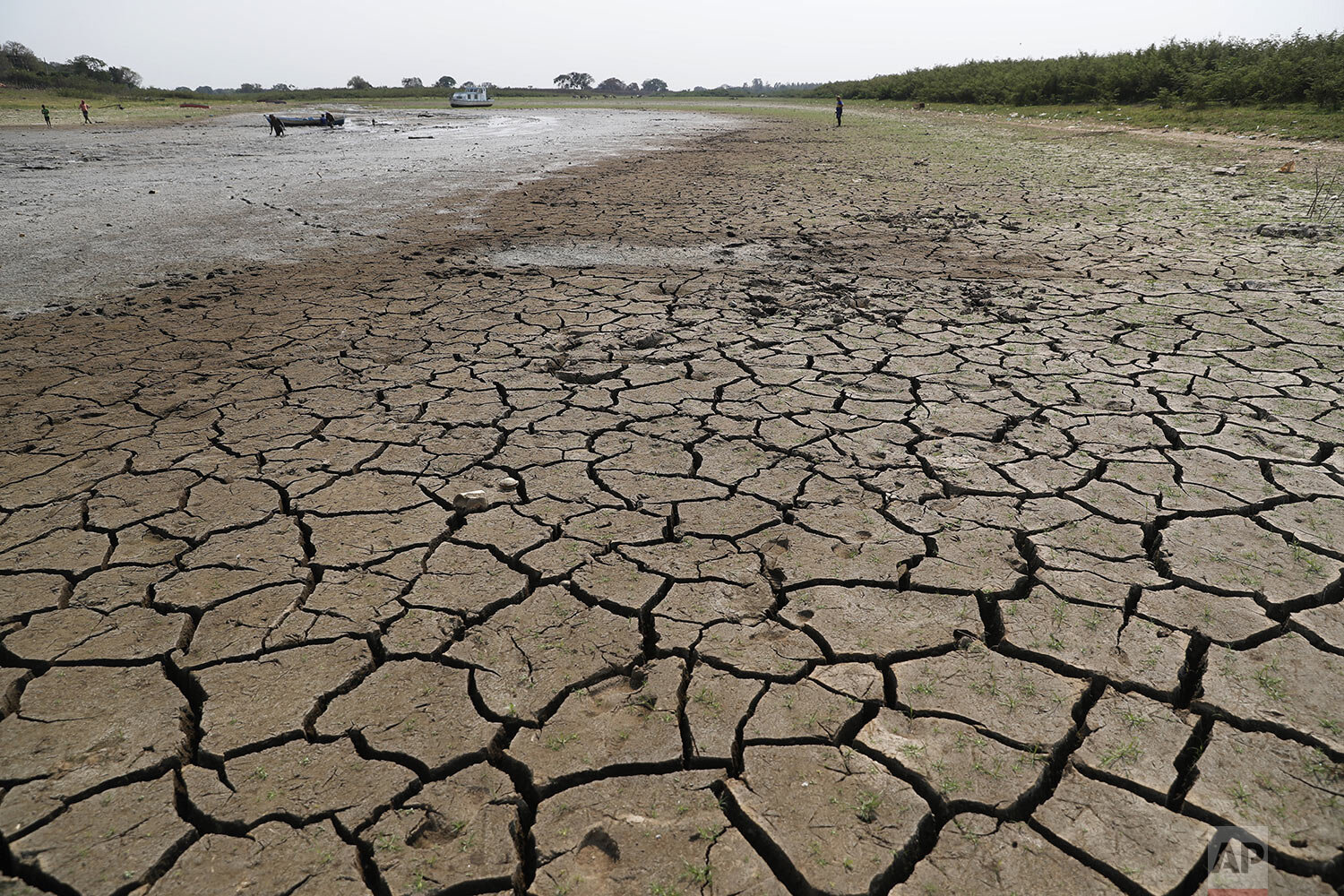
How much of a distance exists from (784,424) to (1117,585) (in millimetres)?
1489

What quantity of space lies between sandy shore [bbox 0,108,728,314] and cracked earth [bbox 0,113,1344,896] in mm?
1872

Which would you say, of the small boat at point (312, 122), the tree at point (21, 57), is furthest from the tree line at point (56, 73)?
the small boat at point (312, 122)

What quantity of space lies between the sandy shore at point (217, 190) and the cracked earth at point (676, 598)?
6.14 feet

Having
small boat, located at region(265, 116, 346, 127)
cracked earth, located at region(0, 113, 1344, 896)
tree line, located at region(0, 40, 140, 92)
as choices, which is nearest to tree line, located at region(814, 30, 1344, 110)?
cracked earth, located at region(0, 113, 1344, 896)

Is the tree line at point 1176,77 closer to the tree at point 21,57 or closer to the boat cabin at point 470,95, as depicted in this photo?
the boat cabin at point 470,95

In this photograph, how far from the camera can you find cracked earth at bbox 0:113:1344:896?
153 centimetres

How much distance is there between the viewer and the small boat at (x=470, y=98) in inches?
1758

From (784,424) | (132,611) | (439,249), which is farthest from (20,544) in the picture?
(439,249)

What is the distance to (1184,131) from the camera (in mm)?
13969

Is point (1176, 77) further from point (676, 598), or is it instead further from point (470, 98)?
point (470, 98)

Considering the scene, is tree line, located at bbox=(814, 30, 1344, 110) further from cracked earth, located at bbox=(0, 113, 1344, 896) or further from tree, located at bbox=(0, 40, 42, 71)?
tree, located at bbox=(0, 40, 42, 71)

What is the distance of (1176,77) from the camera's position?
18266mm

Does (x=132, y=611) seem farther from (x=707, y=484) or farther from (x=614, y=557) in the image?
(x=707, y=484)

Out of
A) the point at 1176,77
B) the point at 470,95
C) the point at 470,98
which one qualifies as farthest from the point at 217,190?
the point at 470,95
